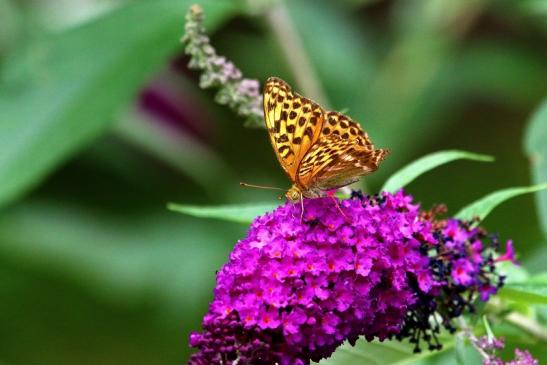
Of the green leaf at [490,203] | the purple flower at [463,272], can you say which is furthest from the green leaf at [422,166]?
the purple flower at [463,272]

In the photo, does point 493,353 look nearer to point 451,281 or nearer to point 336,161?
point 451,281

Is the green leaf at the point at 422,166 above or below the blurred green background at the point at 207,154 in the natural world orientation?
below

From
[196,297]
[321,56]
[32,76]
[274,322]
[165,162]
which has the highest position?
[321,56]

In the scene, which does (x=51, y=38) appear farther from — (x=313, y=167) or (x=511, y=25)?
(x=511, y=25)

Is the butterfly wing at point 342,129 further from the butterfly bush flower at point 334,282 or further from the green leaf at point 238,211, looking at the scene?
the green leaf at point 238,211

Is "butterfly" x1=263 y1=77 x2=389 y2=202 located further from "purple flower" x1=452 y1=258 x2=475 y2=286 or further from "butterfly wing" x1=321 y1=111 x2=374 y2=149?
"purple flower" x1=452 y1=258 x2=475 y2=286

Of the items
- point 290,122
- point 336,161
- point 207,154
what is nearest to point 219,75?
point 290,122

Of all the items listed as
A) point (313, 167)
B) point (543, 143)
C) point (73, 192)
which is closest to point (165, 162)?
point (73, 192)

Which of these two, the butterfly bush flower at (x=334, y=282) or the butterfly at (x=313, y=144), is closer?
the butterfly bush flower at (x=334, y=282)
